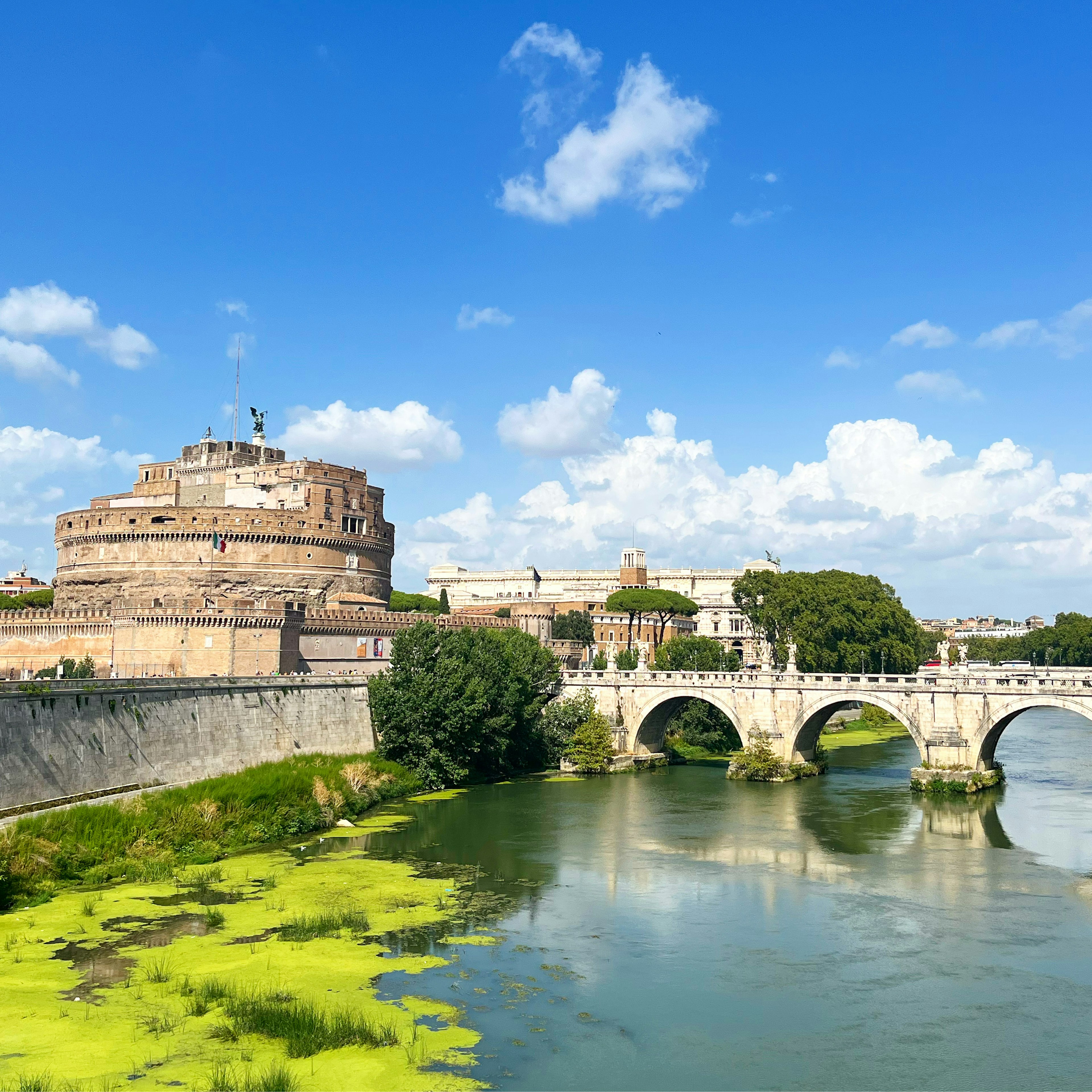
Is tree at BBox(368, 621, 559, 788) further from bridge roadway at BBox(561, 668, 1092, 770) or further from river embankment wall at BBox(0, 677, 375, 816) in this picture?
bridge roadway at BBox(561, 668, 1092, 770)

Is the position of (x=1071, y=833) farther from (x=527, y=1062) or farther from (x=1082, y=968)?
(x=527, y=1062)

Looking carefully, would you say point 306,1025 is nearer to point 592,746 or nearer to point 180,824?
point 180,824

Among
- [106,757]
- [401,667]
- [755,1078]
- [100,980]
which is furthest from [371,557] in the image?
[755,1078]

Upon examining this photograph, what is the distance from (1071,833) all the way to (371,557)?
56.9 metres

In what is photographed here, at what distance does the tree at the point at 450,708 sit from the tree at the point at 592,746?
7.68 ft

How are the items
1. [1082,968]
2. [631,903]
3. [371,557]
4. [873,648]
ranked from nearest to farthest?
[1082,968] < [631,903] < [873,648] < [371,557]

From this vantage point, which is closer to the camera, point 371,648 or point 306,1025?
point 306,1025

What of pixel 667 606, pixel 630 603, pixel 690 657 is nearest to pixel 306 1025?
pixel 690 657

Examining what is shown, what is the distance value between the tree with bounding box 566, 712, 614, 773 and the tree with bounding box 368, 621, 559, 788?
2340 millimetres

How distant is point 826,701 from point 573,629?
53783 millimetres

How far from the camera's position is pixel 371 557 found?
8575cm

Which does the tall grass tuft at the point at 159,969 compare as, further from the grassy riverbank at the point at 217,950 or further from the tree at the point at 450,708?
the tree at the point at 450,708

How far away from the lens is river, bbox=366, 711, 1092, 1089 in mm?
20031

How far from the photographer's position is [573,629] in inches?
4151
